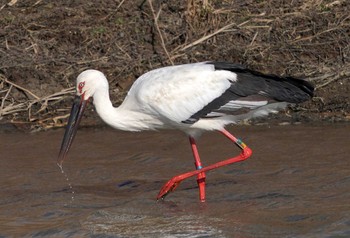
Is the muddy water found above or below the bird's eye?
below

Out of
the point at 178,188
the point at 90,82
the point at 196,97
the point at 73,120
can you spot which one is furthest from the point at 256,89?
the point at 73,120

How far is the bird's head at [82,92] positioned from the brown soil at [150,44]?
5.86 feet

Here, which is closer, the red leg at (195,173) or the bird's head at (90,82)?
the red leg at (195,173)

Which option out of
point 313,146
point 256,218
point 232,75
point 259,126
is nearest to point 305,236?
point 256,218

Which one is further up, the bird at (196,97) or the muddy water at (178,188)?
the bird at (196,97)

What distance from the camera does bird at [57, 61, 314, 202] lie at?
768 cm

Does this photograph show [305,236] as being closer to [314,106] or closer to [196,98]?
[196,98]

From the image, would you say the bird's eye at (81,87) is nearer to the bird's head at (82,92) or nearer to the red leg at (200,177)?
the bird's head at (82,92)

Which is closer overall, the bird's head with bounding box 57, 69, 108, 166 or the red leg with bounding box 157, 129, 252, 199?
the red leg with bounding box 157, 129, 252, 199

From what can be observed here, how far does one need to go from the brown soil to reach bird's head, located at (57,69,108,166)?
1787 millimetres

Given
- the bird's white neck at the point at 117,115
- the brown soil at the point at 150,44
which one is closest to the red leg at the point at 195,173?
the bird's white neck at the point at 117,115

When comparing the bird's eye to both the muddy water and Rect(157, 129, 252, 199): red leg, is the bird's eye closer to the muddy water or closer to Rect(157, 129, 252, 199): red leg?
the muddy water

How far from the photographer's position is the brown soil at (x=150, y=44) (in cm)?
994

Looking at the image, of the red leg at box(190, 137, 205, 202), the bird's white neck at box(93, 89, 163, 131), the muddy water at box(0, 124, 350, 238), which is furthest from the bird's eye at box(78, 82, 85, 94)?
the red leg at box(190, 137, 205, 202)
